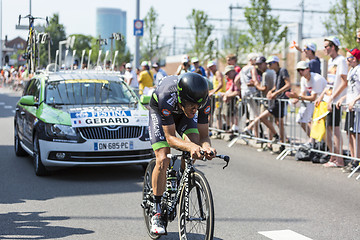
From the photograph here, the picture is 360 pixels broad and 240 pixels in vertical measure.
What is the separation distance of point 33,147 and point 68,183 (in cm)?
114

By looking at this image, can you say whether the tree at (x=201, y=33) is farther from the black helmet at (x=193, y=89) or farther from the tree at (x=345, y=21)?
the black helmet at (x=193, y=89)

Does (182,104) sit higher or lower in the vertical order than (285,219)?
higher

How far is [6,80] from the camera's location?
180ft

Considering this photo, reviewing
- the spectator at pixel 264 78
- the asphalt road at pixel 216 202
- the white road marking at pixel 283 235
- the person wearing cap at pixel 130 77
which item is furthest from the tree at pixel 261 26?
the white road marking at pixel 283 235

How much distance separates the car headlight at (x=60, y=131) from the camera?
8.43m

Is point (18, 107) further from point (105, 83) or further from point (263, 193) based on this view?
point (263, 193)

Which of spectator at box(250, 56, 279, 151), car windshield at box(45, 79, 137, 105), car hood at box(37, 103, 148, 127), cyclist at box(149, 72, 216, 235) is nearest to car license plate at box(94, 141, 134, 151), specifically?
car hood at box(37, 103, 148, 127)

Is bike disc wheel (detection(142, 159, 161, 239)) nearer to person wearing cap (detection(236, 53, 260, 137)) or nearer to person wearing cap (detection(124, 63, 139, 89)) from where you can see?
person wearing cap (detection(236, 53, 260, 137))

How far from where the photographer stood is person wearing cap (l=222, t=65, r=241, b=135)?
1369 cm

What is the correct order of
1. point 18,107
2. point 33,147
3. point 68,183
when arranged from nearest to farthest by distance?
point 68,183 < point 33,147 < point 18,107

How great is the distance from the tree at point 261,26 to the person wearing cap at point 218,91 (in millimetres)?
14625

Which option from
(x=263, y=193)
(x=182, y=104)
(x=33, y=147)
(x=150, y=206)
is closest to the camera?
(x=182, y=104)

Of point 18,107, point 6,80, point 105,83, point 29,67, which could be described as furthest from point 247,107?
point 6,80

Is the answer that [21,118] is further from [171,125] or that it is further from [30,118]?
[171,125]
